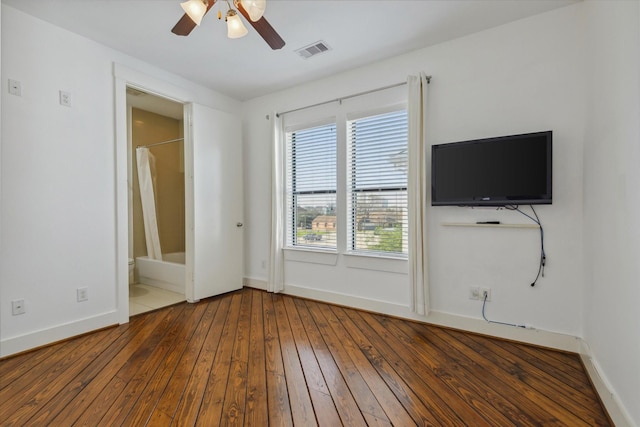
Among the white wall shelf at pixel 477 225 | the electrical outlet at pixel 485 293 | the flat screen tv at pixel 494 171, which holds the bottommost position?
the electrical outlet at pixel 485 293

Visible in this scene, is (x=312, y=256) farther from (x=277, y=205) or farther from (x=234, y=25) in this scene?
(x=234, y=25)

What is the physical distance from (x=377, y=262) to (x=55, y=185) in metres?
3.08

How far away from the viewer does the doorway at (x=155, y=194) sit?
447cm

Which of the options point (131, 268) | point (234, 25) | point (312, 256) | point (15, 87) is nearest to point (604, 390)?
point (312, 256)

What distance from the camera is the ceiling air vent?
2.92m

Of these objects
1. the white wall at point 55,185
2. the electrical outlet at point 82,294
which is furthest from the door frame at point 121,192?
the electrical outlet at point 82,294

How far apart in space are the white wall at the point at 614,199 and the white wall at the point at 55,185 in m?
3.85

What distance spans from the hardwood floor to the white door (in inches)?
37.5

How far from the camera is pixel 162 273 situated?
436cm

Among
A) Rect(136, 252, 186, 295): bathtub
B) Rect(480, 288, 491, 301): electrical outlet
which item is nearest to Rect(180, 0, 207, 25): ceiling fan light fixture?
Rect(480, 288, 491, 301): electrical outlet

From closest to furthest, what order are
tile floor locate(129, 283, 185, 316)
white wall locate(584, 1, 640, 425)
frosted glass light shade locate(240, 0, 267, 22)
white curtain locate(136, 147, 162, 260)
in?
1. white wall locate(584, 1, 640, 425)
2. frosted glass light shade locate(240, 0, 267, 22)
3. tile floor locate(129, 283, 185, 316)
4. white curtain locate(136, 147, 162, 260)

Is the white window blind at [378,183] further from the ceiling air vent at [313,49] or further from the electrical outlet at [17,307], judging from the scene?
the electrical outlet at [17,307]

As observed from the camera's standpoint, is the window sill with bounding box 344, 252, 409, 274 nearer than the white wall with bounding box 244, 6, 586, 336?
No

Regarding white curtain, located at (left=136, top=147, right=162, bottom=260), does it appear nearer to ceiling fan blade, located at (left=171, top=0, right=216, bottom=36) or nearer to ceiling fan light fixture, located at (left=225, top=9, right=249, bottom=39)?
ceiling fan blade, located at (left=171, top=0, right=216, bottom=36)
